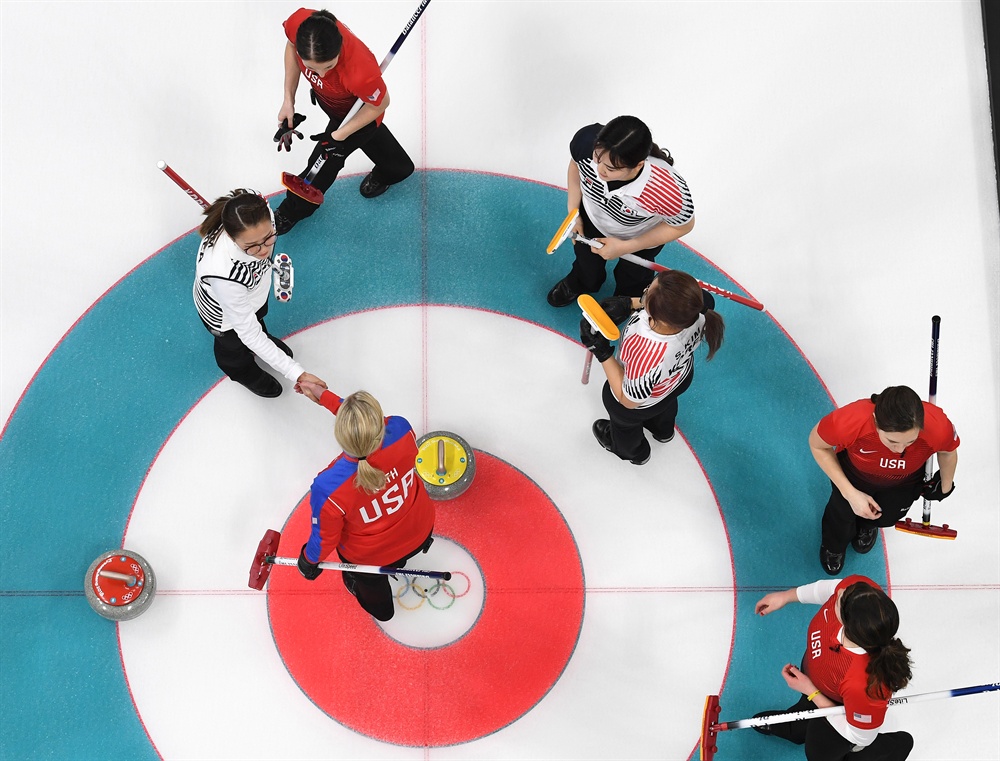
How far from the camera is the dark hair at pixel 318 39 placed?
4.55m

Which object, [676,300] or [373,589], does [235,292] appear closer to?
[373,589]

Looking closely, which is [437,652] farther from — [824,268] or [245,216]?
[824,268]

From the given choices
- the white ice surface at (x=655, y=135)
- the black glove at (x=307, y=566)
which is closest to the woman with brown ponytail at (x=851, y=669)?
the white ice surface at (x=655, y=135)

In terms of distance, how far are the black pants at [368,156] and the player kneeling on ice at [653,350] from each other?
1.80 metres

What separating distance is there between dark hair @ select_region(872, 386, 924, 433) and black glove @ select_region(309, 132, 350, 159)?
3.37m

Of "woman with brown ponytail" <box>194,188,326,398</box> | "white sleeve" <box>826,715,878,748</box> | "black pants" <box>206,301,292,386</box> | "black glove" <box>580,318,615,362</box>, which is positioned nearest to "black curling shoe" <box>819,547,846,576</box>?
"white sleeve" <box>826,715,878,748</box>

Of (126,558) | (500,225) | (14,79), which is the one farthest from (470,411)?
(14,79)

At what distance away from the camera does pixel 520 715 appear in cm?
508

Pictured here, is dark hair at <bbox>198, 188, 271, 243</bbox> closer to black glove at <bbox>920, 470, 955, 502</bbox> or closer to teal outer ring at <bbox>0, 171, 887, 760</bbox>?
teal outer ring at <bbox>0, 171, 887, 760</bbox>

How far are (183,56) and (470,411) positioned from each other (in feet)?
10.8

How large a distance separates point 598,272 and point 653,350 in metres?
1.36

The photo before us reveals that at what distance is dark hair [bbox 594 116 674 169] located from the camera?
414cm

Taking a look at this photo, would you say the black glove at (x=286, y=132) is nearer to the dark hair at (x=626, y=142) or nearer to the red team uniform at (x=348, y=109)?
the red team uniform at (x=348, y=109)

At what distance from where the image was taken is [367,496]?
4000 mm
